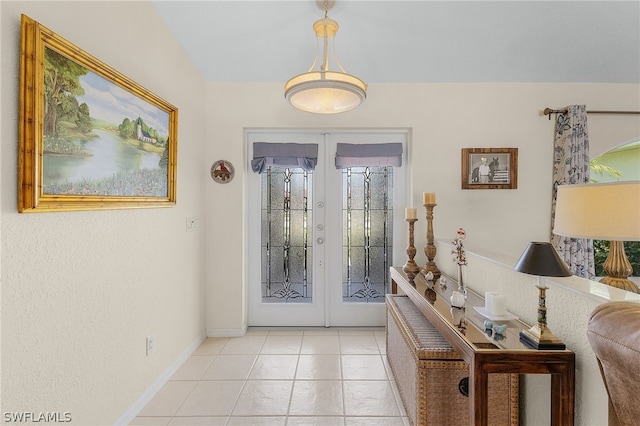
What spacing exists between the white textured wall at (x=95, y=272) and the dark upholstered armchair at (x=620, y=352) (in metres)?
2.02

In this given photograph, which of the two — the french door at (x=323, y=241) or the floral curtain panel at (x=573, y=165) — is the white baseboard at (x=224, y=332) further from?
the floral curtain panel at (x=573, y=165)

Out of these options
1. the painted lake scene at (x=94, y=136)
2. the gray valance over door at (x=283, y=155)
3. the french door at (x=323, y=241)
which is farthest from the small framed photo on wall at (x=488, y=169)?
the painted lake scene at (x=94, y=136)

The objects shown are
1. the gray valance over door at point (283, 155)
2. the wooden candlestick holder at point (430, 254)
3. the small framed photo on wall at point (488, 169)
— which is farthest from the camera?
the gray valance over door at point (283, 155)

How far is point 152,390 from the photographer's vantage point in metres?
2.22

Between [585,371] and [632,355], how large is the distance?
2.22 feet

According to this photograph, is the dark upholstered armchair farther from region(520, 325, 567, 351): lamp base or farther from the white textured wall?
the white textured wall

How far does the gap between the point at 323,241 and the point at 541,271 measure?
236 centimetres

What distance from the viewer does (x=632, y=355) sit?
2.55 ft

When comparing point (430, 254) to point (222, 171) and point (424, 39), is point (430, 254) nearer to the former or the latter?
point (424, 39)

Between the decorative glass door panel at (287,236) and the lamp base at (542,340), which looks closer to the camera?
the lamp base at (542,340)

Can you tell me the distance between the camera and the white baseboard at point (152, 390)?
6.36 feet

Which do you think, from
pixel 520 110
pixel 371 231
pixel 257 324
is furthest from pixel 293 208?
pixel 520 110

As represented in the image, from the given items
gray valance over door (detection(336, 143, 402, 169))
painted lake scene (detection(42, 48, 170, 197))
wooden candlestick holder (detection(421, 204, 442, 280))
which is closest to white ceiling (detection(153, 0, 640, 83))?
gray valance over door (detection(336, 143, 402, 169))

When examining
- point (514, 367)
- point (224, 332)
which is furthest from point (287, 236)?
point (514, 367)
